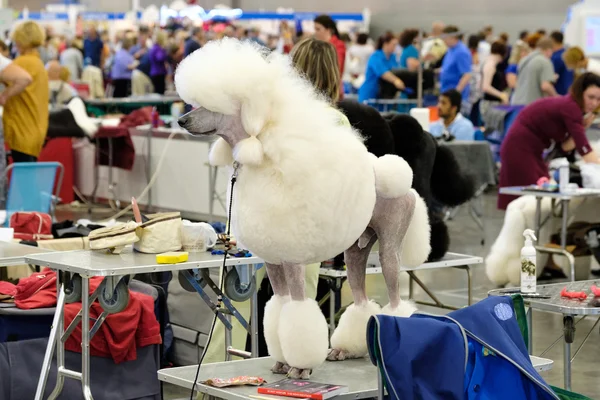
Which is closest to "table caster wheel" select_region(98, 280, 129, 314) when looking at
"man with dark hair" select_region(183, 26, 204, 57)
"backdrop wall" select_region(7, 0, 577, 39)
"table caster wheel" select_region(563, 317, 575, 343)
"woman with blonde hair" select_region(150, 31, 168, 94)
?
"table caster wheel" select_region(563, 317, 575, 343)

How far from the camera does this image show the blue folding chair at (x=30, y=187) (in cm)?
603

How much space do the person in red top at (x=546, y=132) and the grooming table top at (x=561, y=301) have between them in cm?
309

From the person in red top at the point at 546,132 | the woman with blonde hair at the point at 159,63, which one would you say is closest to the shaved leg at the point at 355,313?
the person in red top at the point at 546,132

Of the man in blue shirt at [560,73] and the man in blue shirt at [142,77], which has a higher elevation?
the man in blue shirt at [560,73]

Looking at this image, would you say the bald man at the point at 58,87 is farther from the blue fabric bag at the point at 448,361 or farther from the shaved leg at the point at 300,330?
the blue fabric bag at the point at 448,361

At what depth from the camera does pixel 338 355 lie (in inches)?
119

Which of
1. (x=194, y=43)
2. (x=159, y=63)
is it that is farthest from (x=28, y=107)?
(x=159, y=63)

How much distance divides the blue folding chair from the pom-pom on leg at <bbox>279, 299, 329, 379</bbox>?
359 centimetres

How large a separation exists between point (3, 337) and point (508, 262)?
3.48 m

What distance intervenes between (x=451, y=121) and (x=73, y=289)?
606 centimetres

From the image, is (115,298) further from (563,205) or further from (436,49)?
(436,49)

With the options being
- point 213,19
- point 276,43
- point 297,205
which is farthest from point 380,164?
point 213,19

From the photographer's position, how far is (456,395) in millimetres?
2561

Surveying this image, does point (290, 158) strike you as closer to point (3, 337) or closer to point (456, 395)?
point (456, 395)
